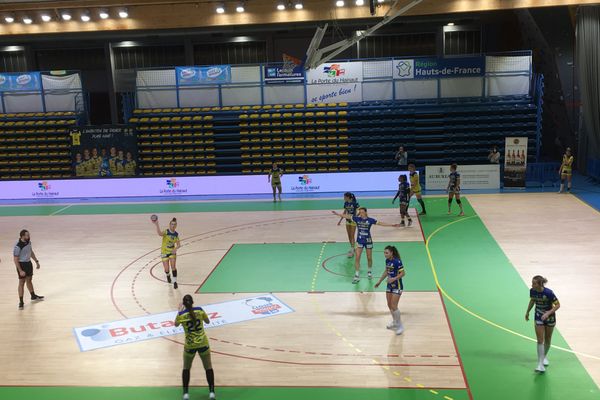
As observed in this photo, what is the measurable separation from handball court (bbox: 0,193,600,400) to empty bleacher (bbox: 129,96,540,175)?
788cm

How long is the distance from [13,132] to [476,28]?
2811 cm

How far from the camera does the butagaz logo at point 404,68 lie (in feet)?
100

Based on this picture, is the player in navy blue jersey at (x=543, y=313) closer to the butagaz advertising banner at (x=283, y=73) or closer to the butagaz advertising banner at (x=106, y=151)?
the butagaz advertising banner at (x=283, y=73)

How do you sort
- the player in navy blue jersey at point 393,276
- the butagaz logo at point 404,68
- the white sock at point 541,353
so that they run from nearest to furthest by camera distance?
the white sock at point 541,353 → the player in navy blue jersey at point 393,276 → the butagaz logo at point 404,68

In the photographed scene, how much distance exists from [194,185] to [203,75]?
7.33 metres

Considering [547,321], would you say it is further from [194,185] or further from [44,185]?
[44,185]

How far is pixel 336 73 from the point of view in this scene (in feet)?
102

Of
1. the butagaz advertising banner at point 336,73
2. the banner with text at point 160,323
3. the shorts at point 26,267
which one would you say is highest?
the butagaz advertising banner at point 336,73

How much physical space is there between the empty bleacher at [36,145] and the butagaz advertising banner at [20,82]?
155 centimetres

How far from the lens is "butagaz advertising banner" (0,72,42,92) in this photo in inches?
1297

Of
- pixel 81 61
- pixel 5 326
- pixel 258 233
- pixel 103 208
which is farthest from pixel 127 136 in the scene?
pixel 5 326

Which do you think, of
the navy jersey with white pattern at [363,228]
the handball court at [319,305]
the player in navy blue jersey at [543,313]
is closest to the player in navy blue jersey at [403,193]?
the handball court at [319,305]

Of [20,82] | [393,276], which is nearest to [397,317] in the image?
[393,276]

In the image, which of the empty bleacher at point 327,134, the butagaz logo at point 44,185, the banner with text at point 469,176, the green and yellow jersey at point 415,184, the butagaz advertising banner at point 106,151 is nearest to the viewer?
the green and yellow jersey at point 415,184
